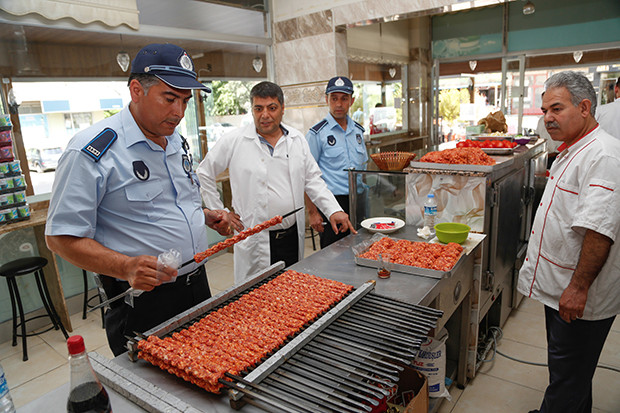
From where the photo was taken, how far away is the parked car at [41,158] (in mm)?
4344

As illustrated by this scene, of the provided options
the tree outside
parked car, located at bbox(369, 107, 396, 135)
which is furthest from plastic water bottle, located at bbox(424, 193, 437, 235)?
parked car, located at bbox(369, 107, 396, 135)

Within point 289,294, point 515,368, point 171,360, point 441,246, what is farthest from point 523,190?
point 171,360

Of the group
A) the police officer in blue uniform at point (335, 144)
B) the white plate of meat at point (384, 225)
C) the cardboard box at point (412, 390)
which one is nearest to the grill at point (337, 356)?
the cardboard box at point (412, 390)

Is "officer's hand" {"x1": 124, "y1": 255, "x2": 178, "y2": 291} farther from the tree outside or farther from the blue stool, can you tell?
the tree outside

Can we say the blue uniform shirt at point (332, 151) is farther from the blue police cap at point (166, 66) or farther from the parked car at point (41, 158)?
the parked car at point (41, 158)

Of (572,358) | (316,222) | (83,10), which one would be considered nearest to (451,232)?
(572,358)

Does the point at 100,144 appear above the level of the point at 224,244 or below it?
above

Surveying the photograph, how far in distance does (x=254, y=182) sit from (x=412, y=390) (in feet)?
5.86

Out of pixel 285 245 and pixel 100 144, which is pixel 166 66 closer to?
pixel 100 144

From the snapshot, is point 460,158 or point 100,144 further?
point 460,158

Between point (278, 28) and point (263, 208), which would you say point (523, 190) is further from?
point (278, 28)

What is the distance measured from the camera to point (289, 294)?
1.88 metres

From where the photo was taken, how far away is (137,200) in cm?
180

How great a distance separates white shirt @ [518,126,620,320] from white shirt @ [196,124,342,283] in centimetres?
139
